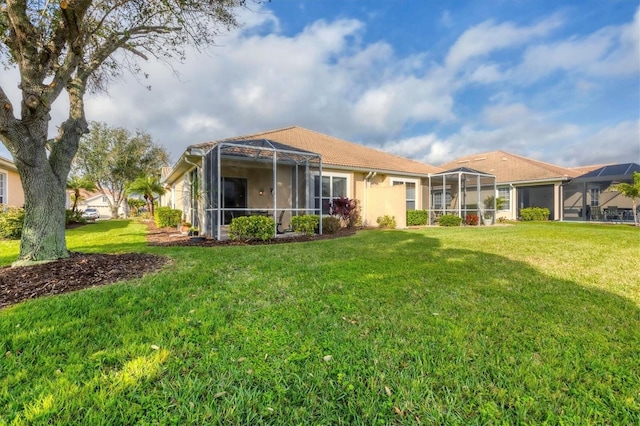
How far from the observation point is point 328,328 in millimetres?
3084

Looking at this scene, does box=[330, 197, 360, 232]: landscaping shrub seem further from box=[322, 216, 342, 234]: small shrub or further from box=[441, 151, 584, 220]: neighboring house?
box=[441, 151, 584, 220]: neighboring house

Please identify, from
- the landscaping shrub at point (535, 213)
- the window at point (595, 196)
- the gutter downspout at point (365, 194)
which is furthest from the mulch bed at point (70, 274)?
the window at point (595, 196)

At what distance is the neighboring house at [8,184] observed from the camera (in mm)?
14320

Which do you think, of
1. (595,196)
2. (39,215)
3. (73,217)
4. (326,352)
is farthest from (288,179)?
(595,196)

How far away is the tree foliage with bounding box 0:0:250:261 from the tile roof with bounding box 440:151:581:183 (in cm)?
2218

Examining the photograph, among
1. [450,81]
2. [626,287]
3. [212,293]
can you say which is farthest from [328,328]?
[450,81]

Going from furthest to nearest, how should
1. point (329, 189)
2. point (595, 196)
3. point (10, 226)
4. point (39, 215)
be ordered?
point (595, 196)
point (329, 189)
point (10, 226)
point (39, 215)

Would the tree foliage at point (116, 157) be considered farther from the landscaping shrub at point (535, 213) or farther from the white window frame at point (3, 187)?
the landscaping shrub at point (535, 213)

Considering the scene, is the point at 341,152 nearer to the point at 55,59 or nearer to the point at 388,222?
the point at 388,222

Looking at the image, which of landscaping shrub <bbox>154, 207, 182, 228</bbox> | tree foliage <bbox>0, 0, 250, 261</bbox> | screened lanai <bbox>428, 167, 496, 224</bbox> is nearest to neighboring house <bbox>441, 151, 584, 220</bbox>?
screened lanai <bbox>428, 167, 496, 224</bbox>

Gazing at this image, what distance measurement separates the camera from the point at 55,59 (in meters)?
5.64

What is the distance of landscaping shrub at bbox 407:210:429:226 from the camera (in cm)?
1605

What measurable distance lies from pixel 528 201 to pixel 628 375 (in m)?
24.9

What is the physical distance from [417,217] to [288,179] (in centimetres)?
775
